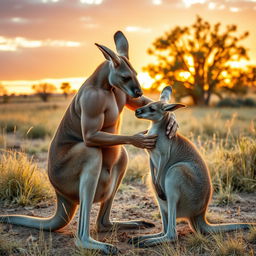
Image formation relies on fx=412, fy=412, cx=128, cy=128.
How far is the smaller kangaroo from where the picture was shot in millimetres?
4301

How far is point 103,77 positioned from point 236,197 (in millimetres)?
3269

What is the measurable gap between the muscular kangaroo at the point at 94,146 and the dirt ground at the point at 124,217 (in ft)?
0.53

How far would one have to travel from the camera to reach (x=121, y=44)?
15.5 ft

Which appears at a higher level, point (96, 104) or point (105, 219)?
point (96, 104)

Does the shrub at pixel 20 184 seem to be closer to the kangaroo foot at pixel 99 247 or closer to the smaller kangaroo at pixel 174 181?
the kangaroo foot at pixel 99 247

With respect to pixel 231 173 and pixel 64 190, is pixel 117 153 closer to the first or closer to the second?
pixel 64 190

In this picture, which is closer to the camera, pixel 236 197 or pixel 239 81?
pixel 236 197

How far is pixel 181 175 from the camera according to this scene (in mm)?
4309

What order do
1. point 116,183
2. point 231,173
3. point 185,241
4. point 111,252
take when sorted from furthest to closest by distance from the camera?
point 231,173 < point 116,183 < point 185,241 < point 111,252

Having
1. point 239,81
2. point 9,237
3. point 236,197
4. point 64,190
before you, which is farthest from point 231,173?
point 239,81

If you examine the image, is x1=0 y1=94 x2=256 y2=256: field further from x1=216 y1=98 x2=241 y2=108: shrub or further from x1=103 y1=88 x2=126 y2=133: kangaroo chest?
x1=216 y1=98 x2=241 y2=108: shrub

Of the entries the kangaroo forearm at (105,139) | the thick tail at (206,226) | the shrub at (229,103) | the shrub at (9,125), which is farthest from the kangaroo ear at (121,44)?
the shrub at (229,103)

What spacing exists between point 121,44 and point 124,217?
2.43 metres

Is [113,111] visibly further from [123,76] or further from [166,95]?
[166,95]
